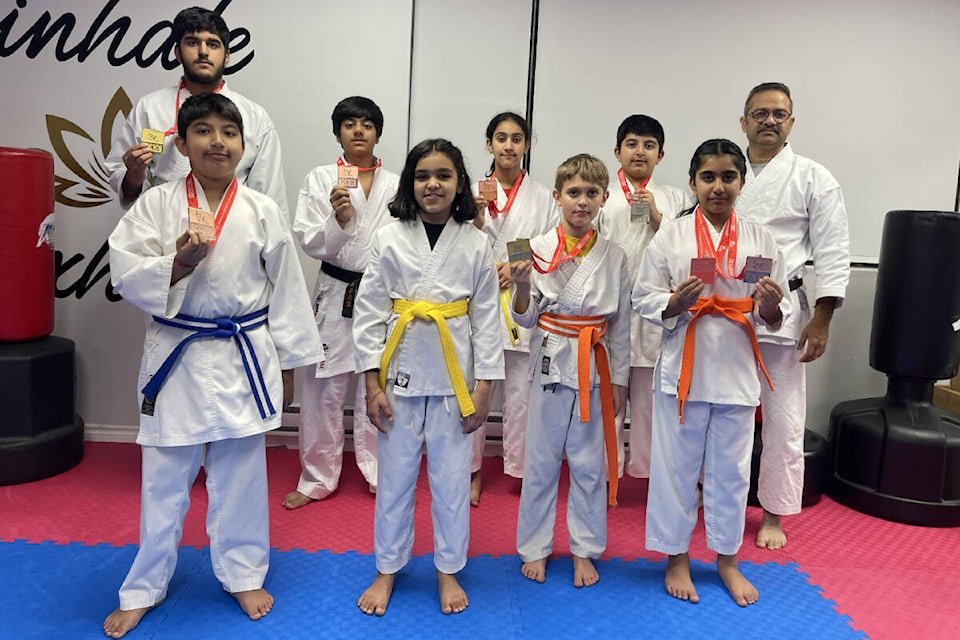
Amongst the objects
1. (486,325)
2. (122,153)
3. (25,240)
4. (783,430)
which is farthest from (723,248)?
(25,240)

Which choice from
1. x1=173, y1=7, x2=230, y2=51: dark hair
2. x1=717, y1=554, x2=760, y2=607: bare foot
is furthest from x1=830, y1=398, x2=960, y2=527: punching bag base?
x1=173, y1=7, x2=230, y2=51: dark hair

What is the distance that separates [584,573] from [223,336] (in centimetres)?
154

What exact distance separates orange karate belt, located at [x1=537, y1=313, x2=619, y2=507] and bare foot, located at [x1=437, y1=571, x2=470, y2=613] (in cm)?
68

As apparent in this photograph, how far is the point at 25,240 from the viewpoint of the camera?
3.47 metres

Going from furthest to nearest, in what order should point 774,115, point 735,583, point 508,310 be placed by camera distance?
point 508,310, point 774,115, point 735,583

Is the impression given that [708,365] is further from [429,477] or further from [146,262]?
[146,262]

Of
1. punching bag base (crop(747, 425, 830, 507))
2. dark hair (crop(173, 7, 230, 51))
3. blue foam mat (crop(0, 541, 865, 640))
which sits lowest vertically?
blue foam mat (crop(0, 541, 865, 640))

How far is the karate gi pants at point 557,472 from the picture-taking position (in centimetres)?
265

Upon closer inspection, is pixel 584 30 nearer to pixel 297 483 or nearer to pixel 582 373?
pixel 582 373

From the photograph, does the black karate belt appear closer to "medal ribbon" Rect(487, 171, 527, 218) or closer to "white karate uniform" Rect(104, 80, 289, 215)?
"white karate uniform" Rect(104, 80, 289, 215)

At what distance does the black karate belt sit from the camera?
3.29 metres

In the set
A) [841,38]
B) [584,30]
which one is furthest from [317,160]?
[841,38]

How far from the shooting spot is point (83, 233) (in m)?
3.99

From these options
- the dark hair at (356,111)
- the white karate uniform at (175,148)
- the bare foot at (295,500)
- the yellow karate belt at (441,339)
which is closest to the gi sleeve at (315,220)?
the white karate uniform at (175,148)
